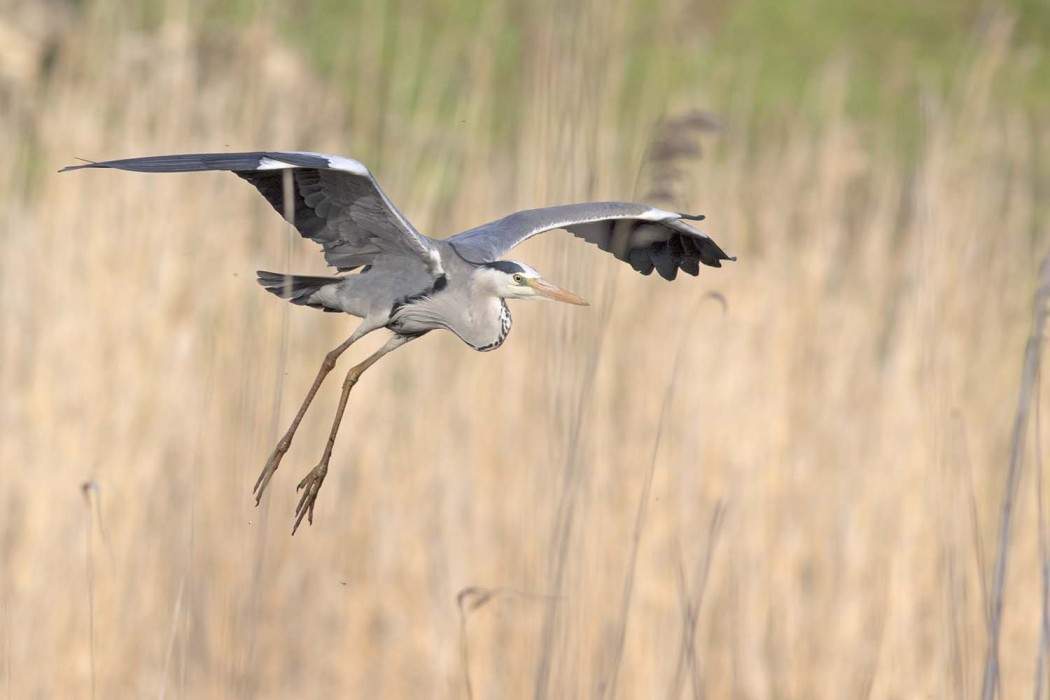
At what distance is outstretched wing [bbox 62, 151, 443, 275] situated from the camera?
4.32 feet

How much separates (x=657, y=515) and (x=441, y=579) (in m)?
0.61

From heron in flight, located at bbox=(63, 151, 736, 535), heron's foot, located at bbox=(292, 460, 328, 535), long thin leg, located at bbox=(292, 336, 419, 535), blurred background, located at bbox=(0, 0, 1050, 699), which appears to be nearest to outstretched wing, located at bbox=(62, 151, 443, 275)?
heron in flight, located at bbox=(63, 151, 736, 535)

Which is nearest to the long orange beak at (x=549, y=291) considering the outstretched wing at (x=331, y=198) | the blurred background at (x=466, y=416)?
the outstretched wing at (x=331, y=198)

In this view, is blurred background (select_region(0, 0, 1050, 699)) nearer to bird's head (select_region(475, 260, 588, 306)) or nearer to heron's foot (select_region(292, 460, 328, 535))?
bird's head (select_region(475, 260, 588, 306))

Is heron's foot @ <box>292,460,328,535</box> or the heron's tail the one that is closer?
heron's foot @ <box>292,460,328,535</box>

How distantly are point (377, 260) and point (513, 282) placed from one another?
17 cm

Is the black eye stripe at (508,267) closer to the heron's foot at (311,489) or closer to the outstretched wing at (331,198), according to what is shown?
the outstretched wing at (331,198)

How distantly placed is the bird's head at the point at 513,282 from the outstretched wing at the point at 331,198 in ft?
0.16

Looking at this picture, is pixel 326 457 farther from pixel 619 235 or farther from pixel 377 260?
pixel 619 235

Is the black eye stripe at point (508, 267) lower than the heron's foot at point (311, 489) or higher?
higher

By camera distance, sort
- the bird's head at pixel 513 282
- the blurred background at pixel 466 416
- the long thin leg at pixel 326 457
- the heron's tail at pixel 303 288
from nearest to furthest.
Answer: the long thin leg at pixel 326 457, the bird's head at pixel 513 282, the heron's tail at pixel 303 288, the blurred background at pixel 466 416

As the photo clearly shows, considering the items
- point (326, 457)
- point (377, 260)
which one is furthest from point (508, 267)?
point (326, 457)

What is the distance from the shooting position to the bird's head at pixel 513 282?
137 centimetres

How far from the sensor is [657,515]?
144 inches
